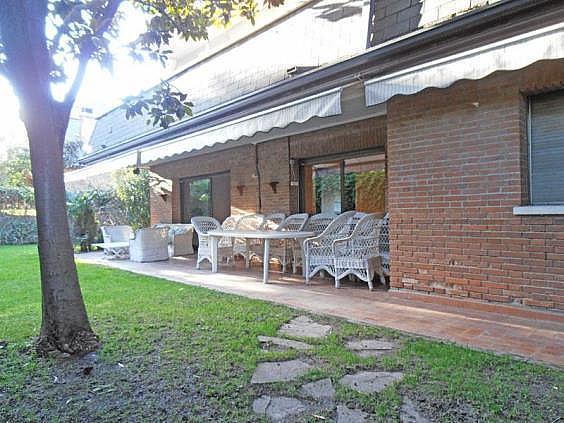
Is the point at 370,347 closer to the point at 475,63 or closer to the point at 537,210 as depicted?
the point at 537,210

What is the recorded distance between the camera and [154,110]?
4.96 m

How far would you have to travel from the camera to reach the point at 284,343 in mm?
4062

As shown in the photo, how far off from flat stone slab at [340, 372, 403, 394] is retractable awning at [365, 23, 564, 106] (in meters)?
3.28

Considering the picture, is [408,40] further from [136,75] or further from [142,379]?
[142,379]

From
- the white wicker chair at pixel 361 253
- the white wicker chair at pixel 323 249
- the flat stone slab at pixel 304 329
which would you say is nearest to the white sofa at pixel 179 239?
the white wicker chair at pixel 323 249

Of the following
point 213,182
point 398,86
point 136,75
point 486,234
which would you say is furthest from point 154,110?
point 213,182

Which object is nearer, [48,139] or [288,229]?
[48,139]

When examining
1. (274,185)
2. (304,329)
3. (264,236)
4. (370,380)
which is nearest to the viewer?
(370,380)

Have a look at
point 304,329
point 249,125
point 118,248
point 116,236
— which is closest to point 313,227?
point 249,125

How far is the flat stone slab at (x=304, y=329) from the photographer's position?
436cm

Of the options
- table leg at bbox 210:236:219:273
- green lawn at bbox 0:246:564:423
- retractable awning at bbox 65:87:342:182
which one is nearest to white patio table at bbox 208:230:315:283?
table leg at bbox 210:236:219:273

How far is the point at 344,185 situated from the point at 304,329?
5303 millimetres

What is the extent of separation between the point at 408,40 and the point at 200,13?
127 inches

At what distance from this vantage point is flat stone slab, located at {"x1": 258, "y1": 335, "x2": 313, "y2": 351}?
394cm
